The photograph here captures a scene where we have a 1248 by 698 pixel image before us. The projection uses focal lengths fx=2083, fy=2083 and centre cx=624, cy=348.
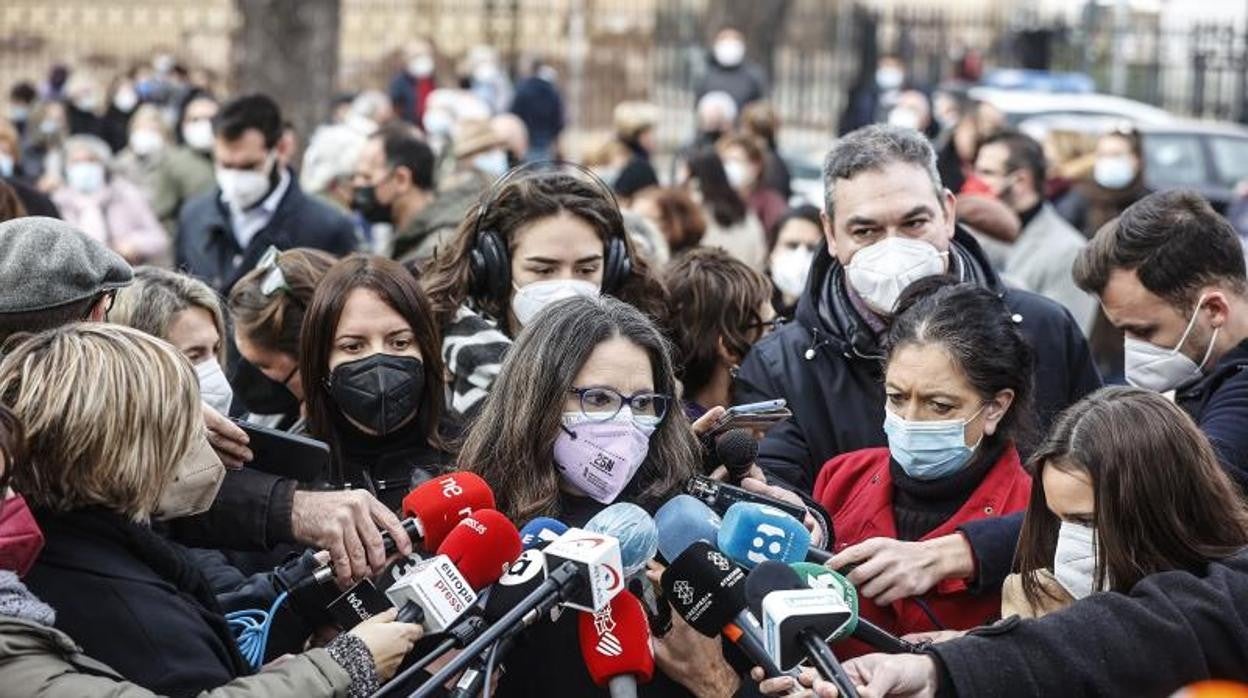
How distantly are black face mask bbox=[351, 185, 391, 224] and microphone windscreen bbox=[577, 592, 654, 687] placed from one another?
22.7 feet

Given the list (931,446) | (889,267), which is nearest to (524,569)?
(931,446)

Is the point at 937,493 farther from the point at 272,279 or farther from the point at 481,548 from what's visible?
the point at 272,279

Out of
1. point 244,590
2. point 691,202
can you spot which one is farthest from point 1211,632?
point 691,202

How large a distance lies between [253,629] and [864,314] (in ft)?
6.93

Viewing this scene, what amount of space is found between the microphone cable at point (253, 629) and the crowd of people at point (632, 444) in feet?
0.04

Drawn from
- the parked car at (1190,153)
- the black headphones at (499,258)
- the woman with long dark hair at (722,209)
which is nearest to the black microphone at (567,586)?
the black headphones at (499,258)

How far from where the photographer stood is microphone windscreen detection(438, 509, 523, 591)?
163 inches

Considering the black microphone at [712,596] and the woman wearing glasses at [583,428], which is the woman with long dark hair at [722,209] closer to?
the woman wearing glasses at [583,428]

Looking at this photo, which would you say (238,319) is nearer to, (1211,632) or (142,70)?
(1211,632)

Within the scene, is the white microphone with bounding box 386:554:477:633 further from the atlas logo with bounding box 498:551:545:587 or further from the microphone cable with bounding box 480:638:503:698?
the microphone cable with bounding box 480:638:503:698

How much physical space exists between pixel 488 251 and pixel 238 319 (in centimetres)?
110

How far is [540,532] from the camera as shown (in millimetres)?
4430

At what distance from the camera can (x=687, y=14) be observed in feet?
103

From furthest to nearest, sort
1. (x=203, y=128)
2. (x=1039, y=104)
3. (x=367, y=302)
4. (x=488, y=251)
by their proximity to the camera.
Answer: (x=1039, y=104)
(x=203, y=128)
(x=488, y=251)
(x=367, y=302)
